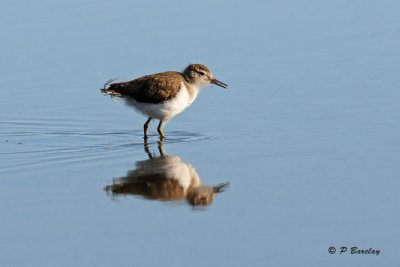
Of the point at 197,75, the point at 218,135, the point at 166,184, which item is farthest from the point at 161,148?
the point at 166,184

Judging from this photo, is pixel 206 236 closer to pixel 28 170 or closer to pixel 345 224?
pixel 345 224

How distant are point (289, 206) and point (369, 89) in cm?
461

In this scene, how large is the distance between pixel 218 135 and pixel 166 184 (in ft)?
6.75

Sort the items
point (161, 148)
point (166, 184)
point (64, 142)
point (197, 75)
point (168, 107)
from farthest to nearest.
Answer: point (197, 75)
point (168, 107)
point (64, 142)
point (161, 148)
point (166, 184)

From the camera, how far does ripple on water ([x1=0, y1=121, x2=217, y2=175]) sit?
9688 mm

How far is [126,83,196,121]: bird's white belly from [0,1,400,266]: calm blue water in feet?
0.86

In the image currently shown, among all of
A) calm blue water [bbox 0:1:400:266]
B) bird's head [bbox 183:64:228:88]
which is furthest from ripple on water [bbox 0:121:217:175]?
bird's head [bbox 183:64:228:88]

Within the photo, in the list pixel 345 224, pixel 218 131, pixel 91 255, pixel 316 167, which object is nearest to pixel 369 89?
pixel 218 131

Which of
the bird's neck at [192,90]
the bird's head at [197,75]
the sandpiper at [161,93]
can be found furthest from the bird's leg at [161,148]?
the bird's head at [197,75]

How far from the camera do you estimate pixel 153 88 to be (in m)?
11.0

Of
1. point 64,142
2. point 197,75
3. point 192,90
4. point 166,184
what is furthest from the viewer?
point 197,75

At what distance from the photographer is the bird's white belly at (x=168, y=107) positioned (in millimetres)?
10898

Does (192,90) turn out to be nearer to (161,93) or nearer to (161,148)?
(161,93)

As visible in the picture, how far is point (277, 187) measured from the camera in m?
8.23
